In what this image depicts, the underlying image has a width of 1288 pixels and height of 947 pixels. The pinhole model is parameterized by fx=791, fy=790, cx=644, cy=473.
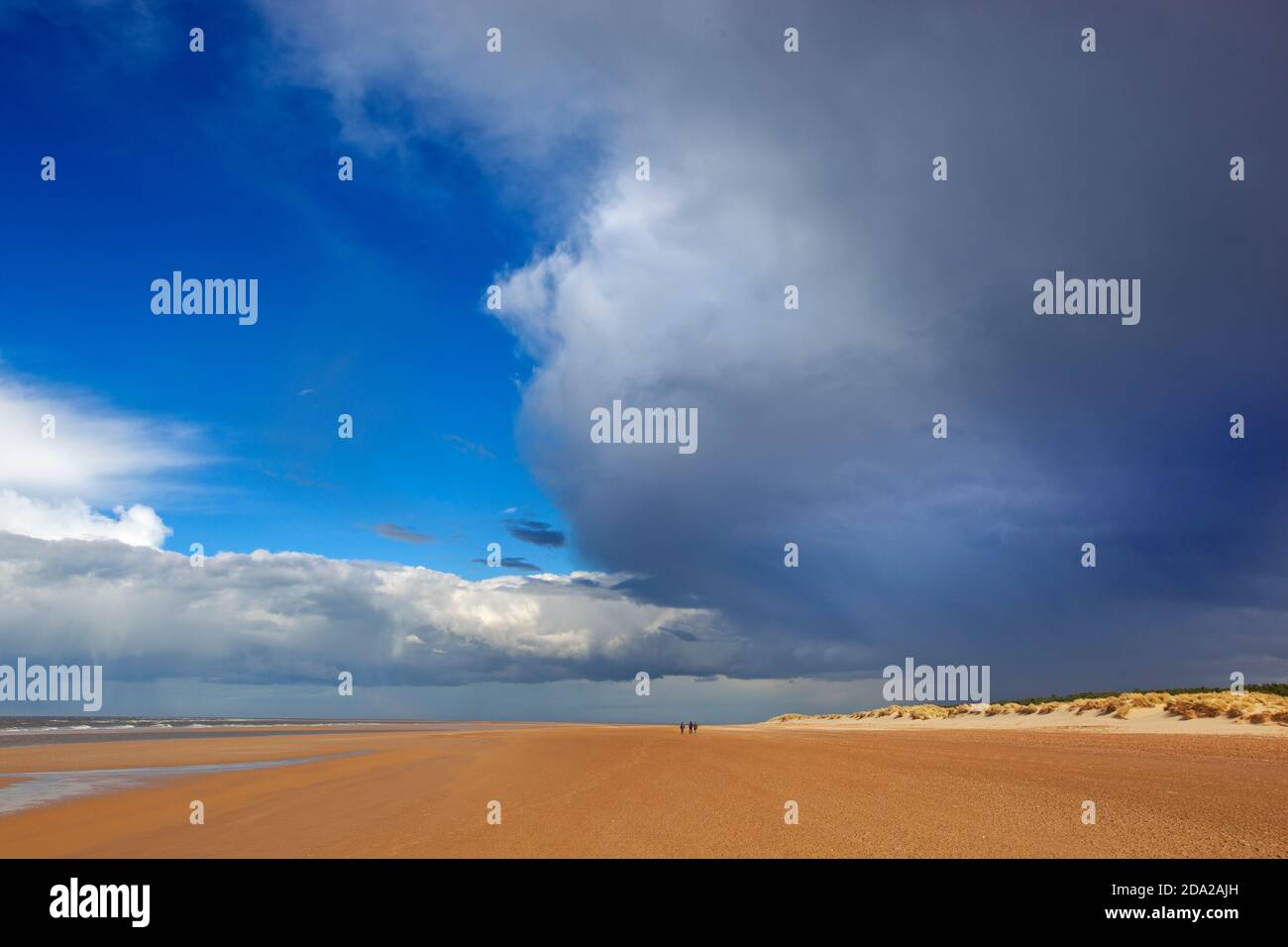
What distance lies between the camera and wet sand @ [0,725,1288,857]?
13.7 meters

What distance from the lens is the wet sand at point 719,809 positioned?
13.7 metres

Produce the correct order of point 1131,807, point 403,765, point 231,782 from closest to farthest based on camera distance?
point 1131,807 < point 231,782 < point 403,765

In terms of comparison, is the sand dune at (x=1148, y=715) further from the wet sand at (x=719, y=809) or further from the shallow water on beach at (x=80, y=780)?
the shallow water on beach at (x=80, y=780)

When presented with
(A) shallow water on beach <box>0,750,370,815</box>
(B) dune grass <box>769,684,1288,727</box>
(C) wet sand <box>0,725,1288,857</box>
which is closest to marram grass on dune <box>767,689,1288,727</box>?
(B) dune grass <box>769,684,1288,727</box>

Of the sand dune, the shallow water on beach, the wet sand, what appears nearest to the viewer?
the wet sand

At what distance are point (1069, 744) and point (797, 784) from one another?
64.4 feet

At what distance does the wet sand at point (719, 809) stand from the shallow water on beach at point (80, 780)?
872mm

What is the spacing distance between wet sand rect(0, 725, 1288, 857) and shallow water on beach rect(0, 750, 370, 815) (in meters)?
0.87

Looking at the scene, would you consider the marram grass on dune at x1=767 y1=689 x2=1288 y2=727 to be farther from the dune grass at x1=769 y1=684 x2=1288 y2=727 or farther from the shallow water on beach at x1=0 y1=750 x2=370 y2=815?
the shallow water on beach at x1=0 y1=750 x2=370 y2=815

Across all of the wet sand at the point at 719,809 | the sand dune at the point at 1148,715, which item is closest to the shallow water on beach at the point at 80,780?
the wet sand at the point at 719,809
